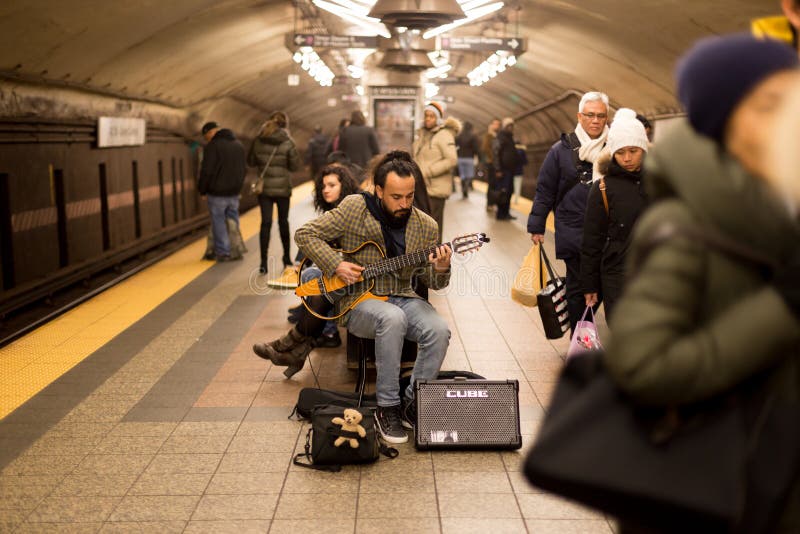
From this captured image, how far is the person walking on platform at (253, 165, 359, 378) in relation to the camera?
5799 millimetres

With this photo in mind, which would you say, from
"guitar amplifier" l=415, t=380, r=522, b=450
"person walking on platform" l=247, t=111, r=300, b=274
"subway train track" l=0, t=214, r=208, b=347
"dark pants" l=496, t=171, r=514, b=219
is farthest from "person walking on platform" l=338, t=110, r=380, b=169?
"guitar amplifier" l=415, t=380, r=522, b=450

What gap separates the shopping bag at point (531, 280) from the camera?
20.2 ft

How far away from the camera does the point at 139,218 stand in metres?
13.9

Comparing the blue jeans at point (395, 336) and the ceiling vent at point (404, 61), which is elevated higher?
the ceiling vent at point (404, 61)

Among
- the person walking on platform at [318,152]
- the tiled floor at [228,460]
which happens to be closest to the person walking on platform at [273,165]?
the tiled floor at [228,460]

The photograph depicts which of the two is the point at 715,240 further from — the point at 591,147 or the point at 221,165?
the point at 221,165

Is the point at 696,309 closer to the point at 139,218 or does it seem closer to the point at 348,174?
the point at 348,174

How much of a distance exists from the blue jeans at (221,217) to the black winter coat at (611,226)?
6.82 m

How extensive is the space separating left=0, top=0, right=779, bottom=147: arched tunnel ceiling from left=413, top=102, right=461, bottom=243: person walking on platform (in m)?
3.17

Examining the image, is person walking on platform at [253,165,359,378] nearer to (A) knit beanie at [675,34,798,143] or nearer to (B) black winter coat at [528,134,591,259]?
(B) black winter coat at [528,134,591,259]

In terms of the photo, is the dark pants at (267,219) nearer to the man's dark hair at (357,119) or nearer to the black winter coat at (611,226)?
the man's dark hair at (357,119)

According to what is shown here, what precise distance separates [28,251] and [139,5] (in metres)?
2.72

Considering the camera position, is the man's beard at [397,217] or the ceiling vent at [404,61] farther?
the ceiling vent at [404,61]

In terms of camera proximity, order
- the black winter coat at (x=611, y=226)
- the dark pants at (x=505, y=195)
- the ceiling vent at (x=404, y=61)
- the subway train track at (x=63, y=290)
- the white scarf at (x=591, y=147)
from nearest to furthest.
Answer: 1. the black winter coat at (x=611, y=226)
2. the white scarf at (x=591, y=147)
3. the subway train track at (x=63, y=290)
4. the dark pants at (x=505, y=195)
5. the ceiling vent at (x=404, y=61)
